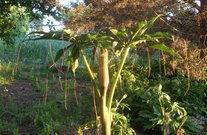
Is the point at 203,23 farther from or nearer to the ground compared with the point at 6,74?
farther from the ground

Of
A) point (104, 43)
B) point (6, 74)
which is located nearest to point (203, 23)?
point (104, 43)

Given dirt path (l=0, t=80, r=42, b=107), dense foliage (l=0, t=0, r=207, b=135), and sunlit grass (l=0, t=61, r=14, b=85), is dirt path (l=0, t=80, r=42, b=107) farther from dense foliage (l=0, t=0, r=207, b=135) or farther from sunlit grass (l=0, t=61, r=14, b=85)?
sunlit grass (l=0, t=61, r=14, b=85)

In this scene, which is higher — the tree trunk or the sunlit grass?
the tree trunk

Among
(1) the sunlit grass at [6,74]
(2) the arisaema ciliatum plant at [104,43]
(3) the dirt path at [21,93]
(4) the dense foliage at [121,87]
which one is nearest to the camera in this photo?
(2) the arisaema ciliatum plant at [104,43]

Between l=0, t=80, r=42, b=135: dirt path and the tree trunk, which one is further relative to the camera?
the tree trunk

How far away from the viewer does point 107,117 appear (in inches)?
94.8

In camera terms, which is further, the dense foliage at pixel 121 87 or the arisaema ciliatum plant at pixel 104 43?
the dense foliage at pixel 121 87

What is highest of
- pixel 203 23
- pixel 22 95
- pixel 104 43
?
pixel 203 23

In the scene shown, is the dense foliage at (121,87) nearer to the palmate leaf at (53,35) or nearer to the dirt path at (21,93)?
the dirt path at (21,93)

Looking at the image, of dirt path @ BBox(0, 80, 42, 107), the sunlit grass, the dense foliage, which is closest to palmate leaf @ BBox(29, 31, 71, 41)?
the dense foliage

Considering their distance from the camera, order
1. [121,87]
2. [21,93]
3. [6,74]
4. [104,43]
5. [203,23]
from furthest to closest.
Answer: [6,74], [21,93], [203,23], [121,87], [104,43]

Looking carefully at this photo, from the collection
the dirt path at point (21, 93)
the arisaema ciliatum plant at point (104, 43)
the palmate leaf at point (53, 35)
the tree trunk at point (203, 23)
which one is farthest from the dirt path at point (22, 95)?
the tree trunk at point (203, 23)

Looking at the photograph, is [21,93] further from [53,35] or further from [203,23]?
[53,35]

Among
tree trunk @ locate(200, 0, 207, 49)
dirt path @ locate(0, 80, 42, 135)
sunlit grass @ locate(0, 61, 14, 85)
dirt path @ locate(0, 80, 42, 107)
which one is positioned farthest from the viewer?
sunlit grass @ locate(0, 61, 14, 85)
